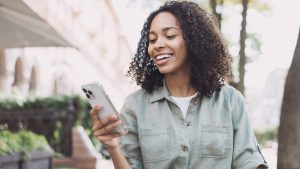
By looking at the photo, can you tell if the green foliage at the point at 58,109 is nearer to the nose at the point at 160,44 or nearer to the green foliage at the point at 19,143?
the green foliage at the point at 19,143

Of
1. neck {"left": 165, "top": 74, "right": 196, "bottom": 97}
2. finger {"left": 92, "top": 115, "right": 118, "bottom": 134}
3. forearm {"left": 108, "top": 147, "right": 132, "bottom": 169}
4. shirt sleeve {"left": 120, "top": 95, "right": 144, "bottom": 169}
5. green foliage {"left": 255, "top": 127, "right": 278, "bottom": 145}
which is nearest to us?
finger {"left": 92, "top": 115, "right": 118, "bottom": 134}

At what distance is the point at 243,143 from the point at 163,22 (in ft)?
2.13

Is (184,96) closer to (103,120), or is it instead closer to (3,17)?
(103,120)

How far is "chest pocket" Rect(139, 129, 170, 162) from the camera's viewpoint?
9.20 ft

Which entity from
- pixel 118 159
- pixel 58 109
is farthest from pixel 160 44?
pixel 58 109

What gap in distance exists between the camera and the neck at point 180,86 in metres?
2.97

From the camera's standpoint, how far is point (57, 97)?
14.7m

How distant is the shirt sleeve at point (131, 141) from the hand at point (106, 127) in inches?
6.3

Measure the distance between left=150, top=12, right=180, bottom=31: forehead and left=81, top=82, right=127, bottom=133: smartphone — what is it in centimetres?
46

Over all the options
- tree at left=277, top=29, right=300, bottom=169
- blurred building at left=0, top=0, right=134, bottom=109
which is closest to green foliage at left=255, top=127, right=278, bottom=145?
blurred building at left=0, top=0, right=134, bottom=109

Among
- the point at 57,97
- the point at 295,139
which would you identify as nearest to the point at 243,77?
the point at 295,139

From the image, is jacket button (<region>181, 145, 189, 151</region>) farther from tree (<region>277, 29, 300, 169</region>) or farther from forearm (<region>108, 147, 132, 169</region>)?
tree (<region>277, 29, 300, 169</region>)

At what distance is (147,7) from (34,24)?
326cm

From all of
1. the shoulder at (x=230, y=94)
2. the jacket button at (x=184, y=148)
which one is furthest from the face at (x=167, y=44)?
the jacket button at (x=184, y=148)
